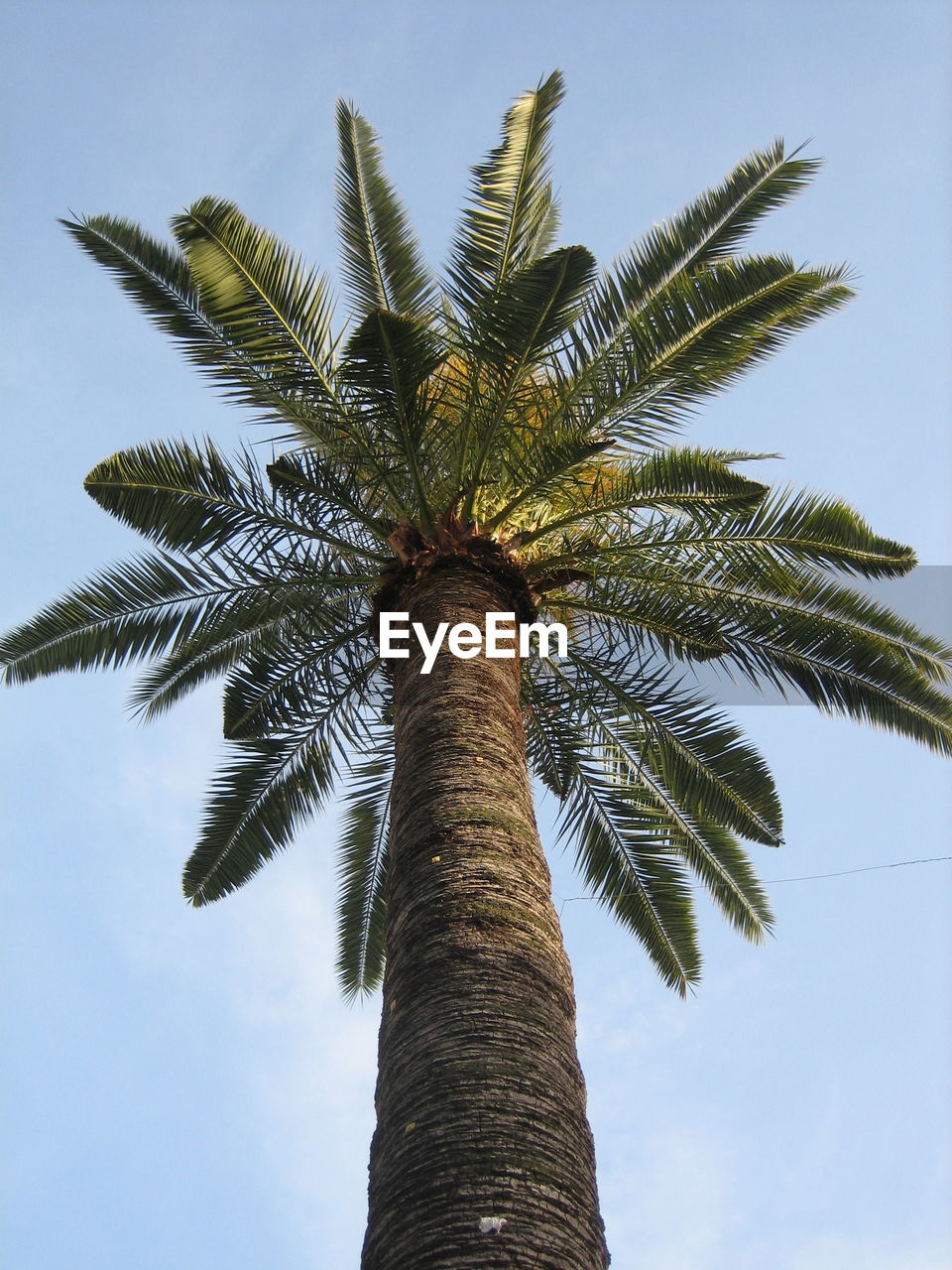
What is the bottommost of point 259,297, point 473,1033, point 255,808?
point 473,1033

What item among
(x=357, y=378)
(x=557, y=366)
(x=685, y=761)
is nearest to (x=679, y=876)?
(x=685, y=761)

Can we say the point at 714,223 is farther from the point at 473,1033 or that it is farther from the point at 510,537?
the point at 473,1033

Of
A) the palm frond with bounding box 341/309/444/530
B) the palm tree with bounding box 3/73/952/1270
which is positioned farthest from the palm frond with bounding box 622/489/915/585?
the palm frond with bounding box 341/309/444/530

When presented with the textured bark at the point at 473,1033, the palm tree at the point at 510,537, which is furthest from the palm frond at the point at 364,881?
the textured bark at the point at 473,1033

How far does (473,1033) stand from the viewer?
3889 mm

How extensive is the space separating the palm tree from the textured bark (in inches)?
26.6

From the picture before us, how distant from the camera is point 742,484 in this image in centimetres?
803

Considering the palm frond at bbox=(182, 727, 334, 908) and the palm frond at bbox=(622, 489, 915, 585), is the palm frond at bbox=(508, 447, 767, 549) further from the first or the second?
the palm frond at bbox=(182, 727, 334, 908)

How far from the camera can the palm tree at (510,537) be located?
7727 mm

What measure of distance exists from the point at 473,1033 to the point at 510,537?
5027mm

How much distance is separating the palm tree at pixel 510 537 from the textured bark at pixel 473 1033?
68 cm

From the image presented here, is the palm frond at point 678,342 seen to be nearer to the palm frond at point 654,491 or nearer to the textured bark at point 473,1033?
the palm frond at point 654,491

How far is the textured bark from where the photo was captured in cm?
323

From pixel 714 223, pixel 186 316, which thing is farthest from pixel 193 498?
pixel 714 223
